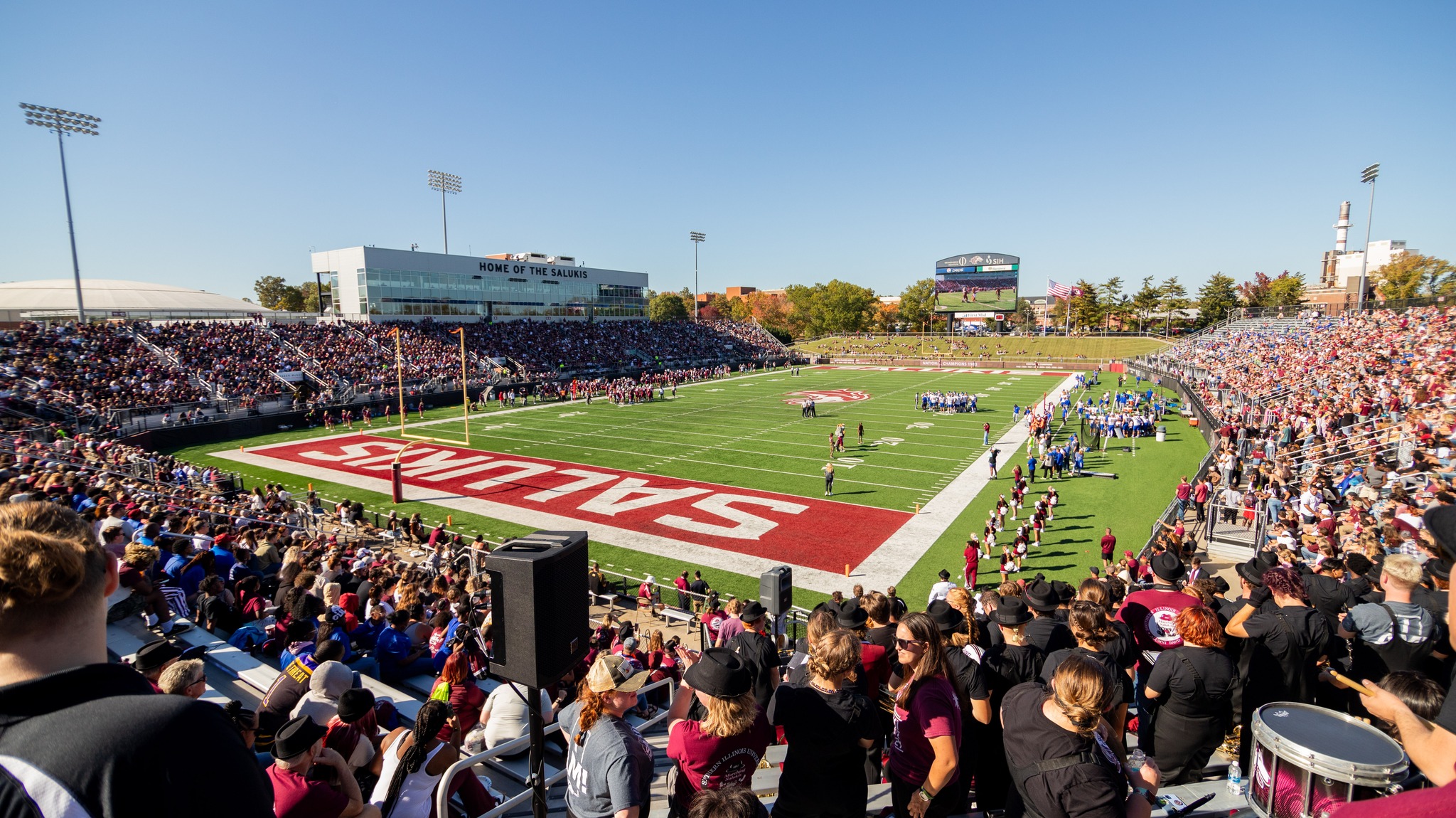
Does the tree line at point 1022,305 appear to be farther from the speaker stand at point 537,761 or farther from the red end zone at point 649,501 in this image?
the speaker stand at point 537,761

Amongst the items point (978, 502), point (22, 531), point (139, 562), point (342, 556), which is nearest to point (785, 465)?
point (978, 502)

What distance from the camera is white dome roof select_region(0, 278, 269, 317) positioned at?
64056mm

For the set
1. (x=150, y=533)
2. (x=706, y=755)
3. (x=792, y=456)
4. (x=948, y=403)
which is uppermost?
(x=706, y=755)

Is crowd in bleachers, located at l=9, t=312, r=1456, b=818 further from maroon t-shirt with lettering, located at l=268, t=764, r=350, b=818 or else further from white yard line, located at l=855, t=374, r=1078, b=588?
white yard line, located at l=855, t=374, r=1078, b=588

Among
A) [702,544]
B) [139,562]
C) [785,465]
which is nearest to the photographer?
[139,562]

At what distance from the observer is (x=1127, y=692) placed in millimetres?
4520

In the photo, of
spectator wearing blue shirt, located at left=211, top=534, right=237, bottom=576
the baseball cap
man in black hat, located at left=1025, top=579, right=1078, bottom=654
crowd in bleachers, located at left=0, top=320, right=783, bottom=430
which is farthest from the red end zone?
the baseball cap

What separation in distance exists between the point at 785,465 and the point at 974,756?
21435 millimetres

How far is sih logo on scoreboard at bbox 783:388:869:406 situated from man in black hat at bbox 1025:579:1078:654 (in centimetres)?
3640

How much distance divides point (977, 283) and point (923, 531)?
258ft

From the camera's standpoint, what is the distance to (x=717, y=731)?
10.9 ft

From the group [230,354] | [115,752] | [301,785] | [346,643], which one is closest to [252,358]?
[230,354]

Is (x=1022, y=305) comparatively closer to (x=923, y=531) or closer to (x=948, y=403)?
(x=948, y=403)

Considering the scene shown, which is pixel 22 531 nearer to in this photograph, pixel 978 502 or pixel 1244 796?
pixel 1244 796
